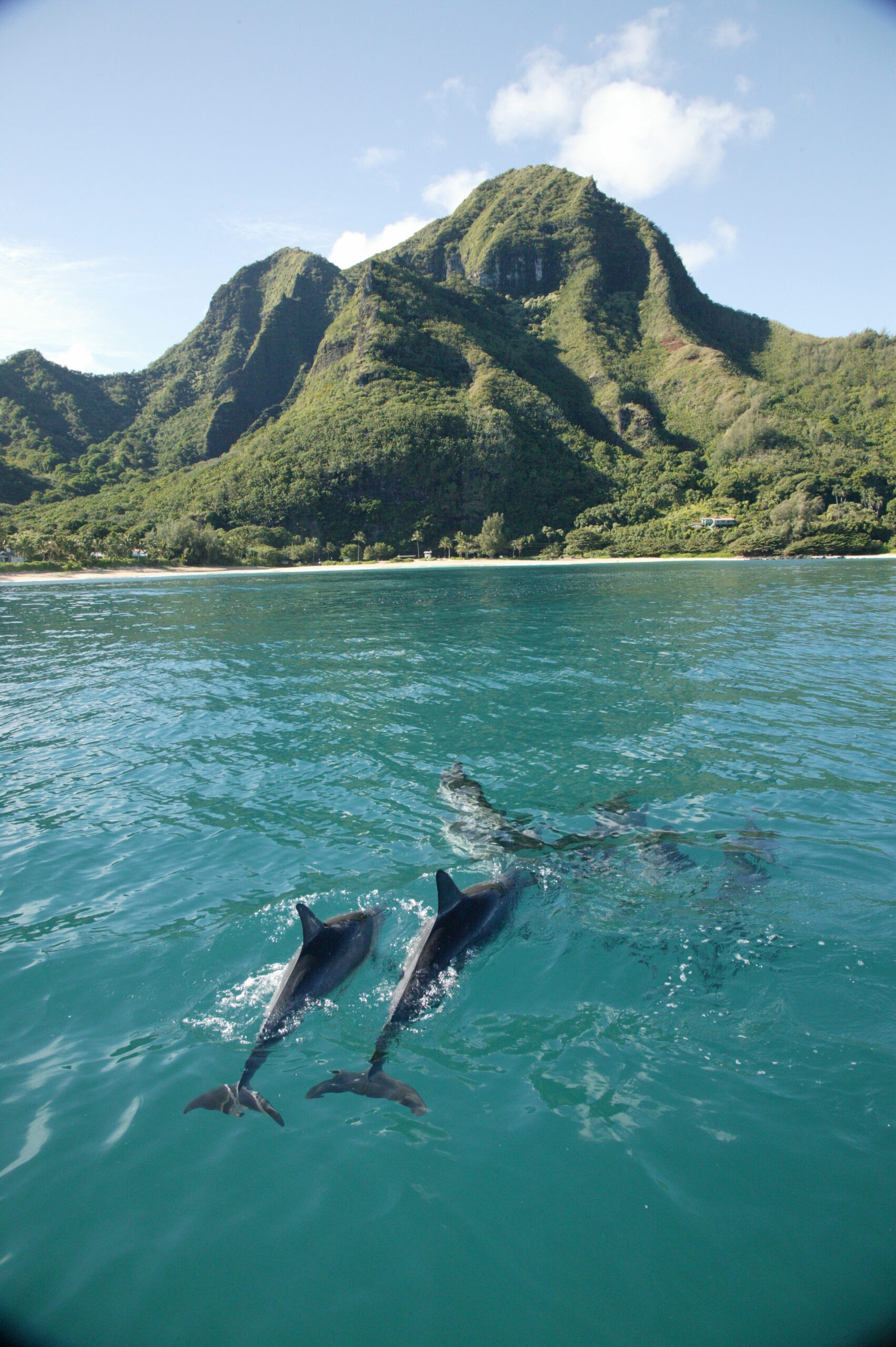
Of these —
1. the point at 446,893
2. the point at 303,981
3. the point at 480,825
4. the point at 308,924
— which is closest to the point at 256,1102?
the point at 303,981

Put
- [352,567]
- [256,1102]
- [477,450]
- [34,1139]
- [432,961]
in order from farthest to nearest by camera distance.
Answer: [477,450], [352,567], [432,961], [256,1102], [34,1139]

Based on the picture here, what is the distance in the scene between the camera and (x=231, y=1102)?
462 cm

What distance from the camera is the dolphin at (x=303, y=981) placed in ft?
15.1

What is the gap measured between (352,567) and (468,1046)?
92568 mm

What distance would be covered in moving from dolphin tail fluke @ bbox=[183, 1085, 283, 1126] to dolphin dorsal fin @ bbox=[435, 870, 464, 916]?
202 centimetres

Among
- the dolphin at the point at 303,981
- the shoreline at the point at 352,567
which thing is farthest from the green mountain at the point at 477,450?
the dolphin at the point at 303,981

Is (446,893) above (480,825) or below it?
above

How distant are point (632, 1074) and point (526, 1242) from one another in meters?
1.44

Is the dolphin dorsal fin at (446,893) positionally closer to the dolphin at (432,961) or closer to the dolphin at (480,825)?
the dolphin at (432,961)

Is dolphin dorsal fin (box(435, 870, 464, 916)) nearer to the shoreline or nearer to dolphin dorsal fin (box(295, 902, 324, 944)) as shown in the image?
dolphin dorsal fin (box(295, 902, 324, 944))

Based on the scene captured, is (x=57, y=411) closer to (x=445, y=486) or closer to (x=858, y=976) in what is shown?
(x=445, y=486)

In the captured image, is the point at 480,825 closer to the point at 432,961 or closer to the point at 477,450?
the point at 432,961

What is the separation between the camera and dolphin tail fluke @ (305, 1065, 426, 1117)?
182 inches

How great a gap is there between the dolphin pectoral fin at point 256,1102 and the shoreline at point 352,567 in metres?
72.9
